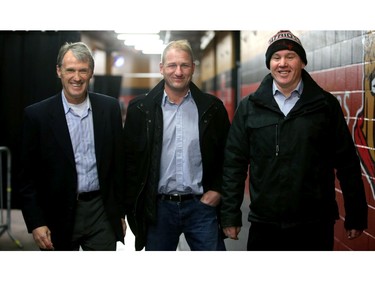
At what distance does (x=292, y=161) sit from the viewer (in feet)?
8.67

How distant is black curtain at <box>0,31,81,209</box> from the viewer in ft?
9.54

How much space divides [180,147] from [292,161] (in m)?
0.59

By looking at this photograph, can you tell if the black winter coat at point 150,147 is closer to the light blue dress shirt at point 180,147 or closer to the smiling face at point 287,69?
the light blue dress shirt at point 180,147

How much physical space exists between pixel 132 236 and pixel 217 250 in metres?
0.47

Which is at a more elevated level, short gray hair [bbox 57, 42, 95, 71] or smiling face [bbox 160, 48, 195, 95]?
short gray hair [bbox 57, 42, 95, 71]

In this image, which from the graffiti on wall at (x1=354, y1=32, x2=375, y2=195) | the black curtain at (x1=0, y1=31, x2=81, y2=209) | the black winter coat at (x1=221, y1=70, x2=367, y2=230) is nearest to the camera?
the black winter coat at (x1=221, y1=70, x2=367, y2=230)

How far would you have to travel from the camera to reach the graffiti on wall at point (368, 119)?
8.95ft

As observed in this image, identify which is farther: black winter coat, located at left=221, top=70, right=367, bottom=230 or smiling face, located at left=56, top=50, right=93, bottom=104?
smiling face, located at left=56, top=50, right=93, bottom=104

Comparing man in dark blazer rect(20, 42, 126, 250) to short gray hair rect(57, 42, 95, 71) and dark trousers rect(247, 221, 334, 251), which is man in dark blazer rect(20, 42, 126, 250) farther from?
dark trousers rect(247, 221, 334, 251)

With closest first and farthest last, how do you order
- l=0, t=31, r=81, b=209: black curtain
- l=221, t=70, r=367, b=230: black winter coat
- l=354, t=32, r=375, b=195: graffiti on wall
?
l=221, t=70, r=367, b=230: black winter coat → l=354, t=32, r=375, b=195: graffiti on wall → l=0, t=31, r=81, b=209: black curtain

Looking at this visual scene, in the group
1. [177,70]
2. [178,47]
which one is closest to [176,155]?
[177,70]

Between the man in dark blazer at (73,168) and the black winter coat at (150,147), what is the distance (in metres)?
0.07

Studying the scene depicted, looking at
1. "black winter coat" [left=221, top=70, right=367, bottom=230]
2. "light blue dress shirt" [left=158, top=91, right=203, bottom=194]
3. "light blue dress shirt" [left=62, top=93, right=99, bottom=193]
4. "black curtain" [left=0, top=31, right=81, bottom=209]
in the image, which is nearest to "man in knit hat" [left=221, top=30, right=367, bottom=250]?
"black winter coat" [left=221, top=70, right=367, bottom=230]

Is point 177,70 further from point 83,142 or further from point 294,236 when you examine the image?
point 294,236
